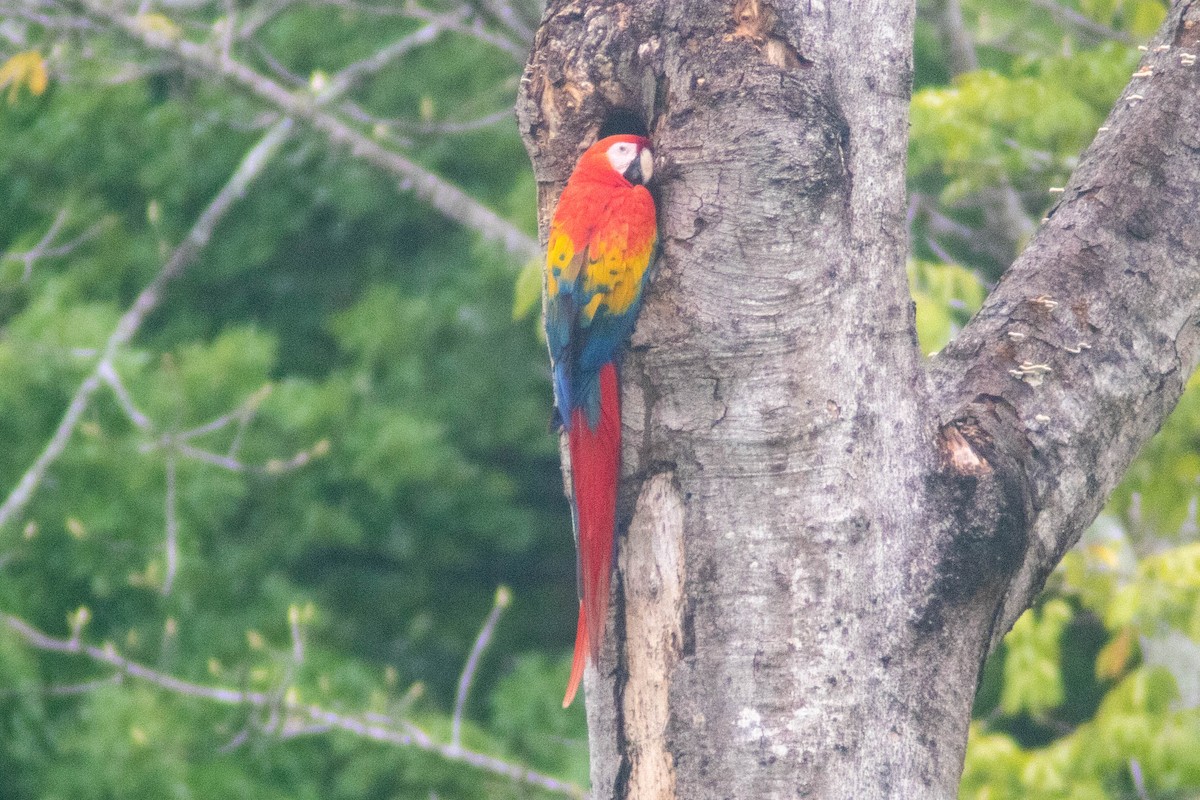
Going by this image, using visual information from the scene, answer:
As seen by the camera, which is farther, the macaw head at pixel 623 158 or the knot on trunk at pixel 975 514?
the macaw head at pixel 623 158

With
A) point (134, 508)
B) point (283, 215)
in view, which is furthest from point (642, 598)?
point (283, 215)

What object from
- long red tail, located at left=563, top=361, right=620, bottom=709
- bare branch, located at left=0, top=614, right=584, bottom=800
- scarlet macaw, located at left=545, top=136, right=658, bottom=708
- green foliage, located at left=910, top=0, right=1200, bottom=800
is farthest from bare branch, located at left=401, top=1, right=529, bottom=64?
long red tail, located at left=563, top=361, right=620, bottom=709

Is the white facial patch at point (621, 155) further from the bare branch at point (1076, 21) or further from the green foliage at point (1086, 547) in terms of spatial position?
the bare branch at point (1076, 21)

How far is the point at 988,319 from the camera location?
1518mm

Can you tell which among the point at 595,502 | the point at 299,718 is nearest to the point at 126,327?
the point at 299,718

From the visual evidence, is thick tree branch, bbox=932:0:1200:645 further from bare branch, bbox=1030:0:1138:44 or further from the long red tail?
bare branch, bbox=1030:0:1138:44

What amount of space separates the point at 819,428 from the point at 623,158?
1.59 feet

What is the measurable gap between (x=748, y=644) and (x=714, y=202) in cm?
50

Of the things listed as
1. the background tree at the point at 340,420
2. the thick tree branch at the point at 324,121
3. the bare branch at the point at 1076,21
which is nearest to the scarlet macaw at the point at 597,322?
the background tree at the point at 340,420

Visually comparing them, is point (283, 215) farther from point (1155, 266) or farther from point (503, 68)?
point (1155, 266)

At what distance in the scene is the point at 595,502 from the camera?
147cm

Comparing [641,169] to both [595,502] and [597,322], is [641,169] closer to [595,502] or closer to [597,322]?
[597,322]

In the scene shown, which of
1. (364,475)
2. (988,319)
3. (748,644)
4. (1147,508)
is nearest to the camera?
(748,644)

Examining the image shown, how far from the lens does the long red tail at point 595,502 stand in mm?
A: 1438
